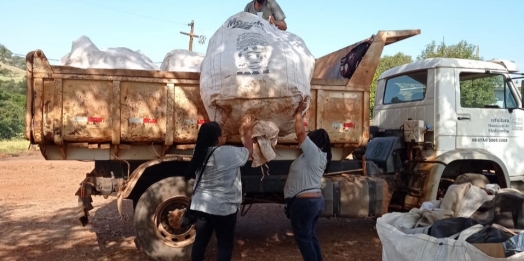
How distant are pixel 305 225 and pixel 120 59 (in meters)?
2.67

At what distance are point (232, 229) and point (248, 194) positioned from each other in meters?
1.52

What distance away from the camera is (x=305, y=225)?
3932 mm

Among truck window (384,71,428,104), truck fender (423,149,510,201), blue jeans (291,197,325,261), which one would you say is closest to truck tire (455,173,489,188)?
truck fender (423,149,510,201)

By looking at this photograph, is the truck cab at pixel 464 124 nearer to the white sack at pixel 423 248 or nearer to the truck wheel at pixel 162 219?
the white sack at pixel 423 248

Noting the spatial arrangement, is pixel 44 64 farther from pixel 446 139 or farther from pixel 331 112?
pixel 446 139

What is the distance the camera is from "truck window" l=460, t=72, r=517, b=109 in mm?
5953

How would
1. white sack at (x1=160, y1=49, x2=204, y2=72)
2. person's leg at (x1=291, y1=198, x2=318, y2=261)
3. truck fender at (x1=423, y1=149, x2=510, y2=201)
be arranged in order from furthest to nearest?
truck fender at (x1=423, y1=149, x2=510, y2=201) < white sack at (x1=160, y1=49, x2=204, y2=72) < person's leg at (x1=291, y1=198, x2=318, y2=261)

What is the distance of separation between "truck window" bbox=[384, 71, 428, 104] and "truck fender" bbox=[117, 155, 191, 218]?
10.8 feet

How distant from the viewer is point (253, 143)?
Answer: 13.9 ft

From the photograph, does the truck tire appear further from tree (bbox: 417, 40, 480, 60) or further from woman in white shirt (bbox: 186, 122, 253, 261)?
tree (bbox: 417, 40, 480, 60)

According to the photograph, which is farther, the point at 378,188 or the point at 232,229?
the point at 378,188

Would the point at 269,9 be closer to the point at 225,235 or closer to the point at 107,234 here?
the point at 225,235

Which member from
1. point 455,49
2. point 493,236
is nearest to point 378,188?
point 493,236

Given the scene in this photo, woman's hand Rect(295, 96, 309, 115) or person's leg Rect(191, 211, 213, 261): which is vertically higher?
woman's hand Rect(295, 96, 309, 115)
